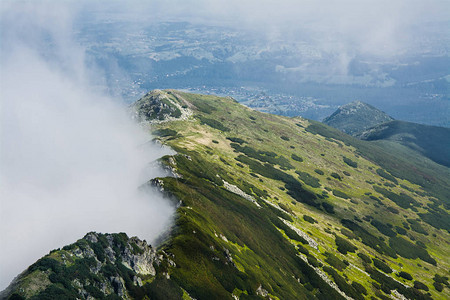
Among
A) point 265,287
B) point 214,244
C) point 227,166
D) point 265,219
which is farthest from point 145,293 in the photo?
point 227,166

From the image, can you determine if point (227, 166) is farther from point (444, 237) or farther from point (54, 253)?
point (444, 237)

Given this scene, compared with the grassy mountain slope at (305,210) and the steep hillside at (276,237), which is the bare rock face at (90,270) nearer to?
the steep hillside at (276,237)

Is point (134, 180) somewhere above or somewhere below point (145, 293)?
above

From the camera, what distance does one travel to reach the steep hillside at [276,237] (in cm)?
5697

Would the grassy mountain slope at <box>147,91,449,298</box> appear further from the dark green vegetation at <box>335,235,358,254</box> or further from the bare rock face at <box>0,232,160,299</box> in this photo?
the bare rock face at <box>0,232,160,299</box>

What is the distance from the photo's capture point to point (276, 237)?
98.3 m

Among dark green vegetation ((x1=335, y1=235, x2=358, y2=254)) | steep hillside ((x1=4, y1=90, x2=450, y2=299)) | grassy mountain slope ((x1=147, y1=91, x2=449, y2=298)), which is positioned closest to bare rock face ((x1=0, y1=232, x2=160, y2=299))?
steep hillside ((x1=4, y1=90, x2=450, y2=299))

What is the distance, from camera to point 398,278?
→ 111 m

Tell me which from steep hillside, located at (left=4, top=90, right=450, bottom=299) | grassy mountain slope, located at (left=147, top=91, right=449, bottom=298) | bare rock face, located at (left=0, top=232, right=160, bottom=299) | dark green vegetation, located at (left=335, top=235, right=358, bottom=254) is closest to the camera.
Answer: bare rock face, located at (left=0, top=232, right=160, bottom=299)

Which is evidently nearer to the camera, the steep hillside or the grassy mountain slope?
the steep hillside

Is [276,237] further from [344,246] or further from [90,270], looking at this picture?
[90,270]

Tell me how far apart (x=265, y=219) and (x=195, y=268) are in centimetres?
5202

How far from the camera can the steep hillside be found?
56969 millimetres

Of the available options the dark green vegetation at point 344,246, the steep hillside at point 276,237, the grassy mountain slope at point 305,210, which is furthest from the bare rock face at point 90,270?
the dark green vegetation at point 344,246
